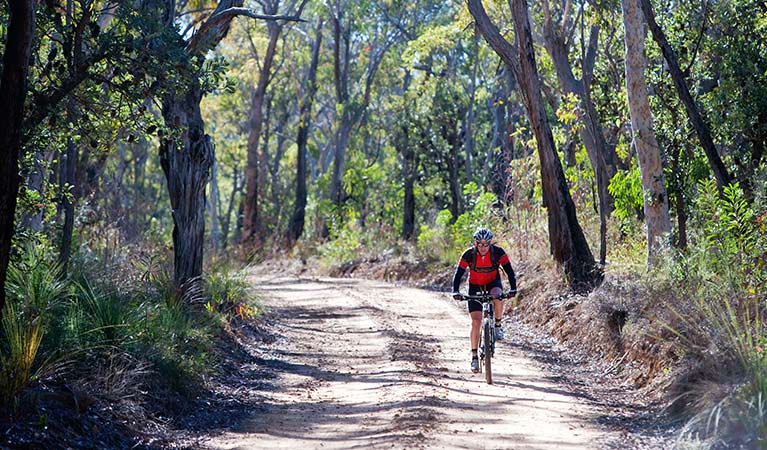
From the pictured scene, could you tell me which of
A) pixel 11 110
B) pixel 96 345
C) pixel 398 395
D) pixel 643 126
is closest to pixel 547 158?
pixel 643 126

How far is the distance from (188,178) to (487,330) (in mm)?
5638

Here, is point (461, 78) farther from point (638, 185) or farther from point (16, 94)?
point (16, 94)

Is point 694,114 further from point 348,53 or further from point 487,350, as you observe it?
point 348,53

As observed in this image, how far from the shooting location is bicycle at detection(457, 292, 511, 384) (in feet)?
41.0

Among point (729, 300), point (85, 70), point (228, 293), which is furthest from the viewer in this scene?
point (228, 293)

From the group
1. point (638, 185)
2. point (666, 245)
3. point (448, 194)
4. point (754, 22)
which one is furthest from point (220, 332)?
point (448, 194)

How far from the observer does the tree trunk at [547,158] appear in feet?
61.2

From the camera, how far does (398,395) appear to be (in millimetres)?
11469

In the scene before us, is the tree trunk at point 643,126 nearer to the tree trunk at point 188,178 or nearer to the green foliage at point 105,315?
the tree trunk at point 188,178

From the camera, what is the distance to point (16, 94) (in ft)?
29.0

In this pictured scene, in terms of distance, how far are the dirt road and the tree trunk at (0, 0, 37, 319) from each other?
2713 mm

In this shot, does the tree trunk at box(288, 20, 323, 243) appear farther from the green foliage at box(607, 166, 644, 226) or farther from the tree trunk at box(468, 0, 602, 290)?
the green foliage at box(607, 166, 644, 226)

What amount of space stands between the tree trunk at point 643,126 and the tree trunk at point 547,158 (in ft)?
8.13

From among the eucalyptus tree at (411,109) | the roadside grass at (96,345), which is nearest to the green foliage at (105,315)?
the roadside grass at (96,345)
